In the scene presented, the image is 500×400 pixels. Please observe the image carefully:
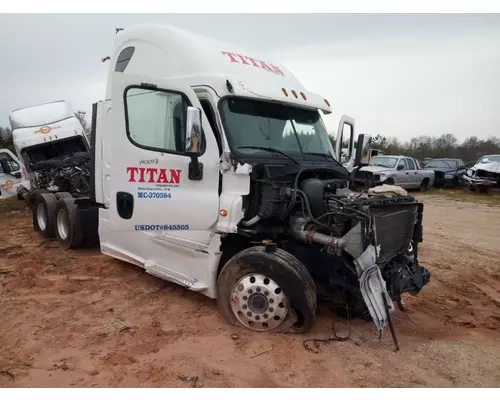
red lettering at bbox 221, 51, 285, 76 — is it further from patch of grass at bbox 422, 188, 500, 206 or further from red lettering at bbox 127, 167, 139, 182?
patch of grass at bbox 422, 188, 500, 206

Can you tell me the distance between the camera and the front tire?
3.98 m

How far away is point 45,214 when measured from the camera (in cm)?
845

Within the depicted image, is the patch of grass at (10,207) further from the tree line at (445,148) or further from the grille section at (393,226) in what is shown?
the tree line at (445,148)

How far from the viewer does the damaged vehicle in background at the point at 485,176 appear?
18.4m

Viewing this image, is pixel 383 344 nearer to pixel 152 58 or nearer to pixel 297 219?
pixel 297 219

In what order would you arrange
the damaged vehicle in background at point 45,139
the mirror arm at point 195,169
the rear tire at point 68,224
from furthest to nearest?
the damaged vehicle in background at point 45,139 < the rear tire at point 68,224 < the mirror arm at point 195,169

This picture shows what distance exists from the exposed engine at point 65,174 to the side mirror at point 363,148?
5524 mm

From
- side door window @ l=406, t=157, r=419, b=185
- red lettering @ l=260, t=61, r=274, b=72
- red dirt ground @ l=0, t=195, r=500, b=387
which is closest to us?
red dirt ground @ l=0, t=195, r=500, b=387

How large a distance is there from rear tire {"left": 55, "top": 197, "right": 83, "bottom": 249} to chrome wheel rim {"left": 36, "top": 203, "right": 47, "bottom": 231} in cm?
59

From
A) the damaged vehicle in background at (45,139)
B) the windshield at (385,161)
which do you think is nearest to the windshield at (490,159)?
the windshield at (385,161)

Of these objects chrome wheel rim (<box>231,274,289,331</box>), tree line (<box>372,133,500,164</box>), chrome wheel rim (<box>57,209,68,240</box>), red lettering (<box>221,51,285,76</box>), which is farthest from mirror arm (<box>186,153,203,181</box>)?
tree line (<box>372,133,500,164</box>)

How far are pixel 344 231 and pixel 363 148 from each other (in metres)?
2.07

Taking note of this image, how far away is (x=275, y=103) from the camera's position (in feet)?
16.5

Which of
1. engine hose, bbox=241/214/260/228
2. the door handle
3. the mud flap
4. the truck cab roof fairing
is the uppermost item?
the truck cab roof fairing
